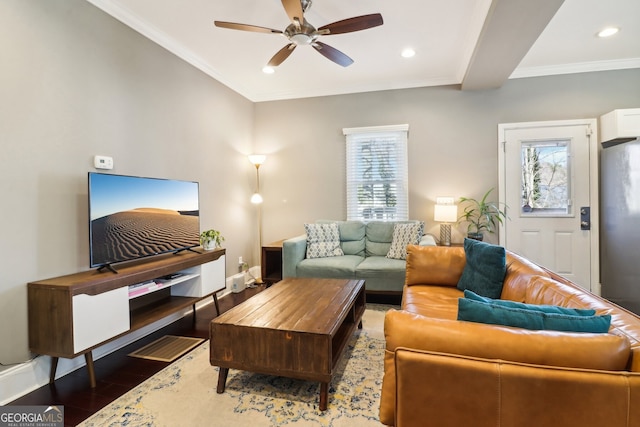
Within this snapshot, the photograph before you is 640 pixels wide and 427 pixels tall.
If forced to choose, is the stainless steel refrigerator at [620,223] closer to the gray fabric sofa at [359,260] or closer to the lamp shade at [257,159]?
the gray fabric sofa at [359,260]

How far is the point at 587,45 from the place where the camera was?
3279 millimetres

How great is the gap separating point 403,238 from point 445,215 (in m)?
0.63

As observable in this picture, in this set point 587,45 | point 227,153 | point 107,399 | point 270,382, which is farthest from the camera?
point 227,153

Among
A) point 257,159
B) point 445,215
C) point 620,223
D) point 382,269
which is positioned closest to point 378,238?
point 382,269

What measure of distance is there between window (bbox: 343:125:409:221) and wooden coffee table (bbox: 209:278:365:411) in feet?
8.04

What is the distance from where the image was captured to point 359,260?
149 inches

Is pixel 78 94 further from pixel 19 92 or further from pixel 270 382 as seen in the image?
pixel 270 382

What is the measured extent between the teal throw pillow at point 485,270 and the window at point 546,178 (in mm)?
2171

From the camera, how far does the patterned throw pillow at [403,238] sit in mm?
3727

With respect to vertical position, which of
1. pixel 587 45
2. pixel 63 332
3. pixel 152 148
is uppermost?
pixel 587 45

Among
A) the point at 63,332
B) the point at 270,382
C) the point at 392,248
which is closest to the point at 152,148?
the point at 63,332

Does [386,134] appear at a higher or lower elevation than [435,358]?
higher

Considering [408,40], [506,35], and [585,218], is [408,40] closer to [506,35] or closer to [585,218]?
[506,35]

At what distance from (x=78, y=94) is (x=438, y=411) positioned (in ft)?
9.63
